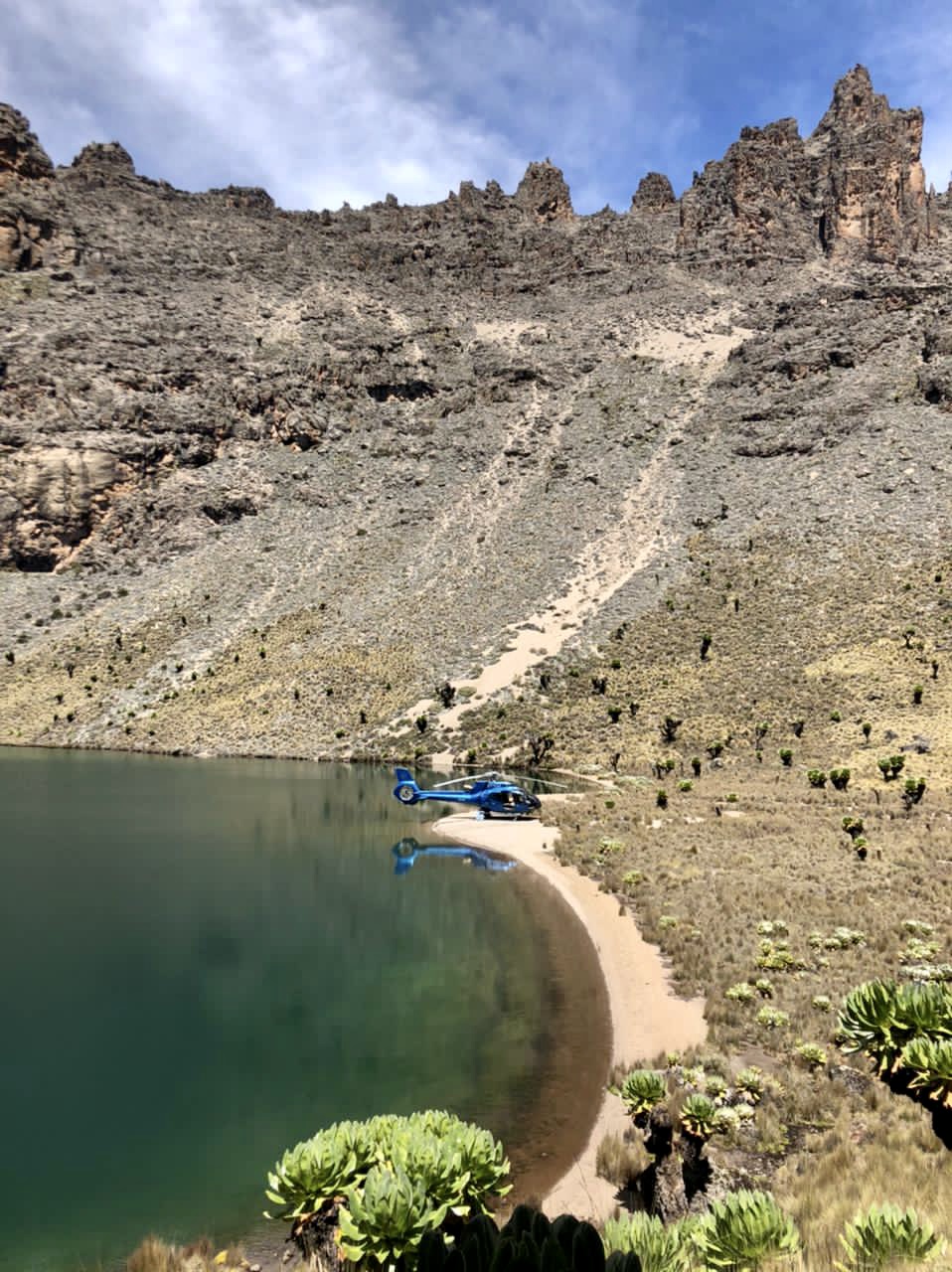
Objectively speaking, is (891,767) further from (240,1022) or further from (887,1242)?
(887,1242)

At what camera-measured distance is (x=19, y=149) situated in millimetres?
119250

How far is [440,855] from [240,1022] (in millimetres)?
15019

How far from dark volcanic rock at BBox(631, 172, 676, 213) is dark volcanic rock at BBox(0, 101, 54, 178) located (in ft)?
331

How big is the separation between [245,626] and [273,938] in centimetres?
5734

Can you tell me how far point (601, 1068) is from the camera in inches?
465

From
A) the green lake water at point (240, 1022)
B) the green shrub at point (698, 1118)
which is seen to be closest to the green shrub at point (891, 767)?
→ the green lake water at point (240, 1022)

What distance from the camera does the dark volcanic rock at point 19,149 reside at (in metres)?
118

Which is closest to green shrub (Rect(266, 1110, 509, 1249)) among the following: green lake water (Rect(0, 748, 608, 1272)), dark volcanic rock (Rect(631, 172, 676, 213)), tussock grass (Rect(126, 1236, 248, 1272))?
tussock grass (Rect(126, 1236, 248, 1272))

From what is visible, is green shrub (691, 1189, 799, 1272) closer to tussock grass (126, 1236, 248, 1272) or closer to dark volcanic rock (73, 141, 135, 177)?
tussock grass (126, 1236, 248, 1272)

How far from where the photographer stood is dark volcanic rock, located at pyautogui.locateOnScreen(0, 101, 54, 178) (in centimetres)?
11781

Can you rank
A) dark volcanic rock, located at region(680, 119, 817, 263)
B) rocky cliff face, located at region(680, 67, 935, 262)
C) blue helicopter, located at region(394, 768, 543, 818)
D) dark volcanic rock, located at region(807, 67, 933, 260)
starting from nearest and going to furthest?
1. blue helicopter, located at region(394, 768, 543, 818)
2. dark volcanic rock, located at region(807, 67, 933, 260)
3. rocky cliff face, located at region(680, 67, 935, 262)
4. dark volcanic rock, located at region(680, 119, 817, 263)

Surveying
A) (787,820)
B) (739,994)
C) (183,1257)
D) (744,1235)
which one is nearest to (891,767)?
(787,820)

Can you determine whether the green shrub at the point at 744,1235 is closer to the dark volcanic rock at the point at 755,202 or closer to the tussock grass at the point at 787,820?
the tussock grass at the point at 787,820

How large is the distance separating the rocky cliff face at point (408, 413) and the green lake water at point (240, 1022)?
34.4 metres
